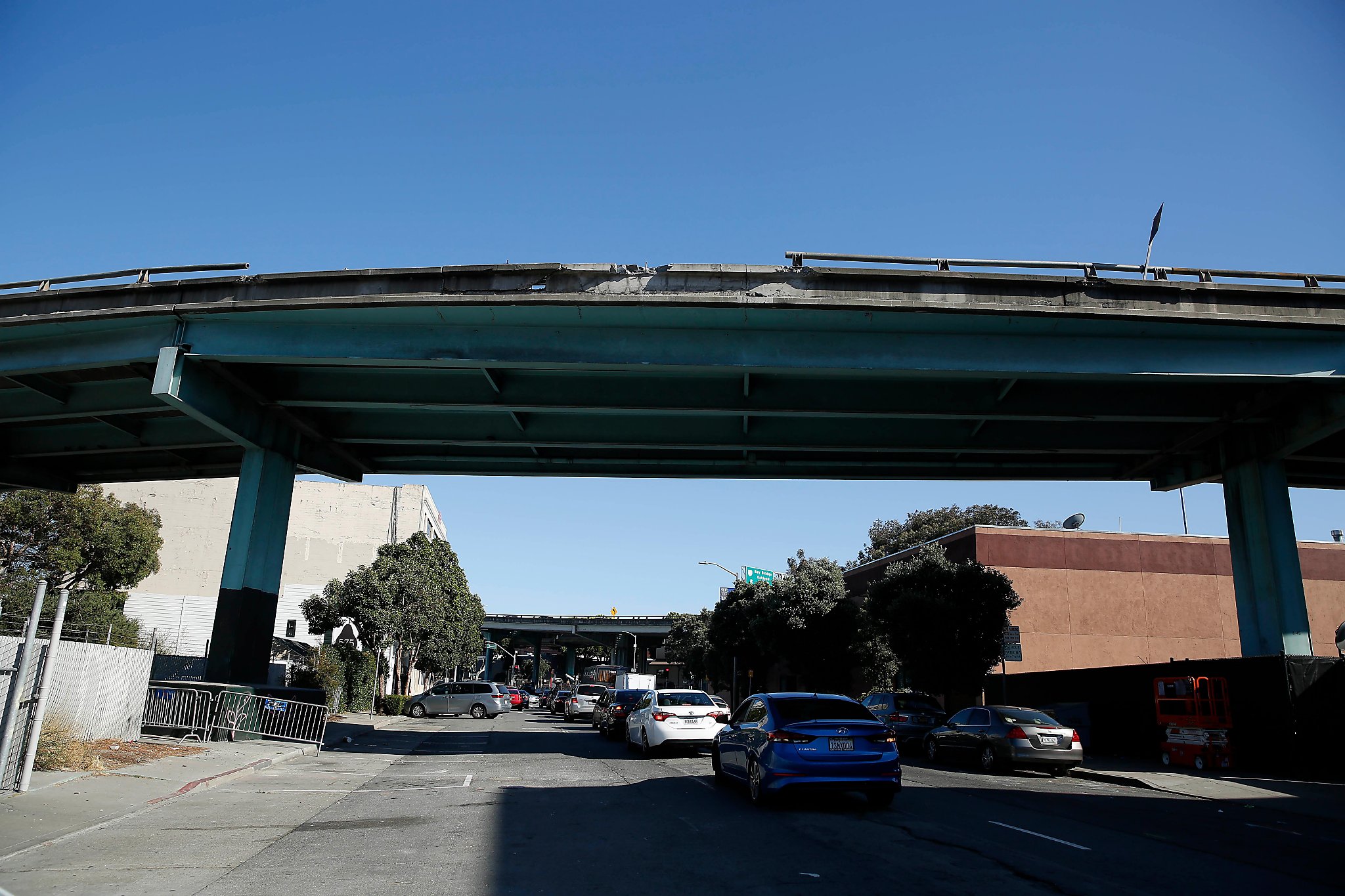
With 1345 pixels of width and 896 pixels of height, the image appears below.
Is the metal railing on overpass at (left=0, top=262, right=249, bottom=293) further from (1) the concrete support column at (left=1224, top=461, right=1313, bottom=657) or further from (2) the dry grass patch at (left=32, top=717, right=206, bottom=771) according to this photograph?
(1) the concrete support column at (left=1224, top=461, right=1313, bottom=657)

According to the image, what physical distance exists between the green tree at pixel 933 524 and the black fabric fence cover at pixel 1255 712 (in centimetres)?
A: 5115

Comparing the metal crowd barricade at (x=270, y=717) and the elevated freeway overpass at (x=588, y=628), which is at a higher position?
the elevated freeway overpass at (x=588, y=628)

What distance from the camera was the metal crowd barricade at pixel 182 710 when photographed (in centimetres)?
1933

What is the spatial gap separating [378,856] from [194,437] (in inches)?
757

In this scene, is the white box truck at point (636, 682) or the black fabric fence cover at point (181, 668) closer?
the black fabric fence cover at point (181, 668)

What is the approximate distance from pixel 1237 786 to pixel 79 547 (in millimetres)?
52010

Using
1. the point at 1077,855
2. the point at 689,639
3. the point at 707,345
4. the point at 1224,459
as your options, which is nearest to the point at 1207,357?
the point at 1224,459

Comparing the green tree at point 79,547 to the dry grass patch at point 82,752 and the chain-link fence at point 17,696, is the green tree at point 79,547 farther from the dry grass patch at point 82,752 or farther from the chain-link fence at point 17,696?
the chain-link fence at point 17,696

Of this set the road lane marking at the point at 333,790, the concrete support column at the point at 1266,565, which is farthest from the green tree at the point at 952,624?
the road lane marking at the point at 333,790

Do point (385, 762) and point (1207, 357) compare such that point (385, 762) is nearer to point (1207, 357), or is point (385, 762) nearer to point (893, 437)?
point (893, 437)

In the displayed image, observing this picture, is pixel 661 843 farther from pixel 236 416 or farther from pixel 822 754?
pixel 236 416

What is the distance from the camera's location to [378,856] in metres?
8.42

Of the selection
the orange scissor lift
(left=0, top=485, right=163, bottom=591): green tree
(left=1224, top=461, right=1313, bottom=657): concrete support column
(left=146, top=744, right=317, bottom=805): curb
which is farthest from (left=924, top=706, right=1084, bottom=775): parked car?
(left=0, top=485, right=163, bottom=591): green tree

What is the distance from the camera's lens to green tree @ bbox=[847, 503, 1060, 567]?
76000 mm
